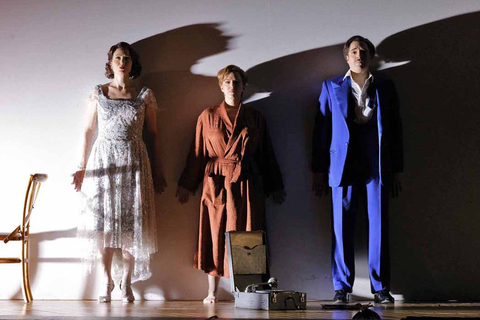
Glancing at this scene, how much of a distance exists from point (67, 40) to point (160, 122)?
1.01m

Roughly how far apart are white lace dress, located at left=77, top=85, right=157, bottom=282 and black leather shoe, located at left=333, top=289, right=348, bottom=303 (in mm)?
1309

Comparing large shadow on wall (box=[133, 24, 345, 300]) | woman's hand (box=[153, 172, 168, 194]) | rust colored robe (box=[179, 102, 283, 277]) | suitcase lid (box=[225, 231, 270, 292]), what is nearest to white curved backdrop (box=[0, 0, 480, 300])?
large shadow on wall (box=[133, 24, 345, 300])

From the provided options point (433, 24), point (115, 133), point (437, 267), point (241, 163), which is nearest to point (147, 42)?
point (115, 133)

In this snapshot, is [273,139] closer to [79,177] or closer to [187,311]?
[79,177]

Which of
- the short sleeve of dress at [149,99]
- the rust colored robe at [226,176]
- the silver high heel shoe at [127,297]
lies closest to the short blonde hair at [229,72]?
the rust colored robe at [226,176]

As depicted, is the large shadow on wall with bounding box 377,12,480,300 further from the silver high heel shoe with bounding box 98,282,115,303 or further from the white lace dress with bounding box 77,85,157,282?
the silver high heel shoe with bounding box 98,282,115,303

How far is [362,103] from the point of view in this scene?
15.4ft

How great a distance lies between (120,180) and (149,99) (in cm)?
65

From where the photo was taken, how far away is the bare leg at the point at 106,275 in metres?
4.61

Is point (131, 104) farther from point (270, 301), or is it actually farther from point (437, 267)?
point (437, 267)

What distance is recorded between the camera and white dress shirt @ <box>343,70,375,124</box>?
4.67 m

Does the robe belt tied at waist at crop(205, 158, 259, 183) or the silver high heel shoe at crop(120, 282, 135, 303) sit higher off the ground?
the robe belt tied at waist at crop(205, 158, 259, 183)

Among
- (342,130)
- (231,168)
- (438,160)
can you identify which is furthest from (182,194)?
(438,160)

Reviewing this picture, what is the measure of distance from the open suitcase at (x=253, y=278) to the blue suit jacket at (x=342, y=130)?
86 cm
